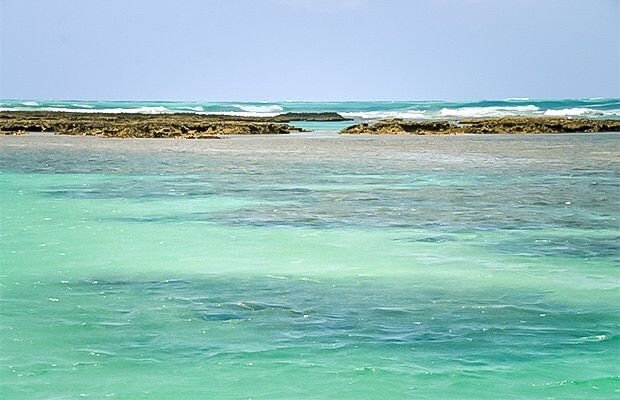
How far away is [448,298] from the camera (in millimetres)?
7992

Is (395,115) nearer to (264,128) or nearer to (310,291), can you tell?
(264,128)

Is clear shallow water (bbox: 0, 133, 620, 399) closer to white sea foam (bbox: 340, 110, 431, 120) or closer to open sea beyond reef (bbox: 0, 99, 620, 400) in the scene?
open sea beyond reef (bbox: 0, 99, 620, 400)

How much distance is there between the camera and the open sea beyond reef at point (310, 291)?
19.4 feet

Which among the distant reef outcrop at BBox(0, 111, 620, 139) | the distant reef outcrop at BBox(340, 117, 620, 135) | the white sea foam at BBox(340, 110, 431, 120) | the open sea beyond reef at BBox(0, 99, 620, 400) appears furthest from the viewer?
the white sea foam at BBox(340, 110, 431, 120)

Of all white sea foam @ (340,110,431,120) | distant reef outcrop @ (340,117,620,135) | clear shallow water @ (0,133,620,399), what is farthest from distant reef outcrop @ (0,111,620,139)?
white sea foam @ (340,110,431,120)

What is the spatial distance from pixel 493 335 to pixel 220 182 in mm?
13306

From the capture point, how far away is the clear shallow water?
19.5 feet

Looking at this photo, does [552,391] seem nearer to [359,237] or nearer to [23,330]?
[23,330]

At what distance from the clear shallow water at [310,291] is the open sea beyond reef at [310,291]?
25mm

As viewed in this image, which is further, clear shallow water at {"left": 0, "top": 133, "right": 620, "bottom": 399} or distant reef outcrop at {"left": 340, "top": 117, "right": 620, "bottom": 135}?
distant reef outcrop at {"left": 340, "top": 117, "right": 620, "bottom": 135}

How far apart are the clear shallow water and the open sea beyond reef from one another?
25 millimetres

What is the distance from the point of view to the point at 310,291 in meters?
8.29

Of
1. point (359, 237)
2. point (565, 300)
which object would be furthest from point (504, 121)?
point (565, 300)

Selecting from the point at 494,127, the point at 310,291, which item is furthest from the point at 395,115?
the point at 310,291
